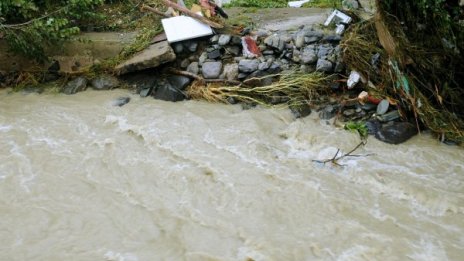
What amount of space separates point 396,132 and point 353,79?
0.90 m

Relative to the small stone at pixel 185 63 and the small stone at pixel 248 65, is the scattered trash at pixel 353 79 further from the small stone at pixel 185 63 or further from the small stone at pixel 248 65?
the small stone at pixel 185 63

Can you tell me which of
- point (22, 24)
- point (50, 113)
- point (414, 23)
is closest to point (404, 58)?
point (414, 23)

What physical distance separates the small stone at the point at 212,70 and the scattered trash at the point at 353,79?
5.76 ft

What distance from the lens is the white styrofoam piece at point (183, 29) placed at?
5.75 metres

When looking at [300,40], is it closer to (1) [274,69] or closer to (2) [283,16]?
(1) [274,69]

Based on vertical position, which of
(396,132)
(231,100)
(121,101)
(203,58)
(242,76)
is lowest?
(396,132)

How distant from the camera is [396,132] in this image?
4.64m

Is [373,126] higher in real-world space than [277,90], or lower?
lower

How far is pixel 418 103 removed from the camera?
15.4 feet

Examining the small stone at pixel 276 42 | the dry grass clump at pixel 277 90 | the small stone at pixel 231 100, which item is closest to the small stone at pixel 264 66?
the dry grass clump at pixel 277 90

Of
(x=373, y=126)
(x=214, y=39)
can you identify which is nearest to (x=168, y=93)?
(x=214, y=39)

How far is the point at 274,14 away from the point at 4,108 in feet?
14.2

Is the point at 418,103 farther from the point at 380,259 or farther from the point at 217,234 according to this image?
the point at 217,234

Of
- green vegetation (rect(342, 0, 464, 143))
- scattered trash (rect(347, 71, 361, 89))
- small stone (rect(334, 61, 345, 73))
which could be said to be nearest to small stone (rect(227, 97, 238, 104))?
small stone (rect(334, 61, 345, 73))
